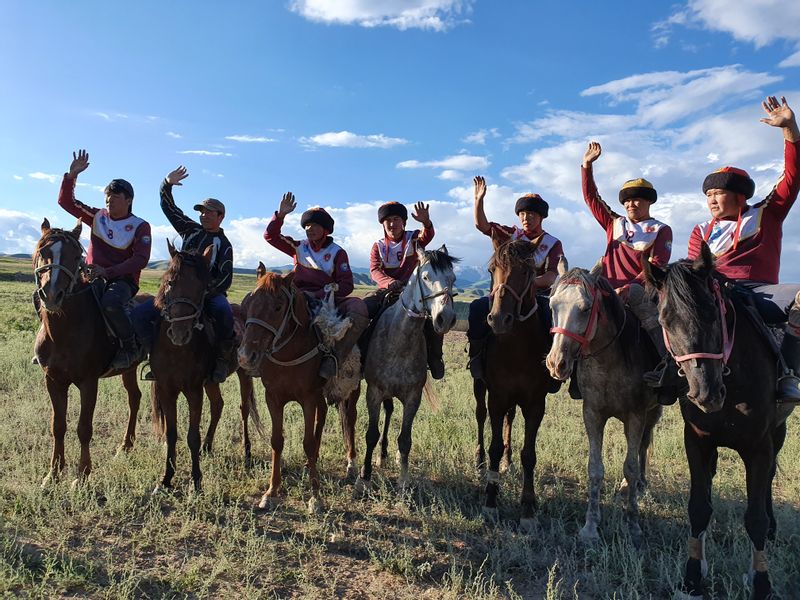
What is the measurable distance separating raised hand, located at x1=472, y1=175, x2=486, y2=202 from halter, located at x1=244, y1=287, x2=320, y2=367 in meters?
2.67

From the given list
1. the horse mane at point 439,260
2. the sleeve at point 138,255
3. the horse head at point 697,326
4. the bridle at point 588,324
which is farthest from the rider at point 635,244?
the sleeve at point 138,255

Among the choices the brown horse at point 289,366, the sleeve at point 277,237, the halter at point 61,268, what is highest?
the sleeve at point 277,237

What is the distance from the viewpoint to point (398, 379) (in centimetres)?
623

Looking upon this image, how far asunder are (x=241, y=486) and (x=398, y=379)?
7.61 ft

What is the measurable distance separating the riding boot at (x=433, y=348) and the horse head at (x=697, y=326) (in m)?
3.23

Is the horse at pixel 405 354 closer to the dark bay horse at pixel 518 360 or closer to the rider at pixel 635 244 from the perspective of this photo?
the dark bay horse at pixel 518 360

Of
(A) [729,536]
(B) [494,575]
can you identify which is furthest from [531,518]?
(A) [729,536]

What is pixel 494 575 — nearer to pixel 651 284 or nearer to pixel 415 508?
pixel 415 508

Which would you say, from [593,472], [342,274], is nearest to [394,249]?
[342,274]

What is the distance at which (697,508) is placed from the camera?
4.09 m

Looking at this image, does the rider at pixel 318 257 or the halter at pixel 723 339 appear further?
the rider at pixel 318 257

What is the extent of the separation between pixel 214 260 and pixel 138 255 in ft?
3.38

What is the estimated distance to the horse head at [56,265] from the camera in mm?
5555

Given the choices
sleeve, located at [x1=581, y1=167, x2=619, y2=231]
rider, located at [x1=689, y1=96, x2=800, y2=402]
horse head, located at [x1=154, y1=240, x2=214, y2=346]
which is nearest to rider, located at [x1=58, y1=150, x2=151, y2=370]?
horse head, located at [x1=154, y1=240, x2=214, y2=346]
